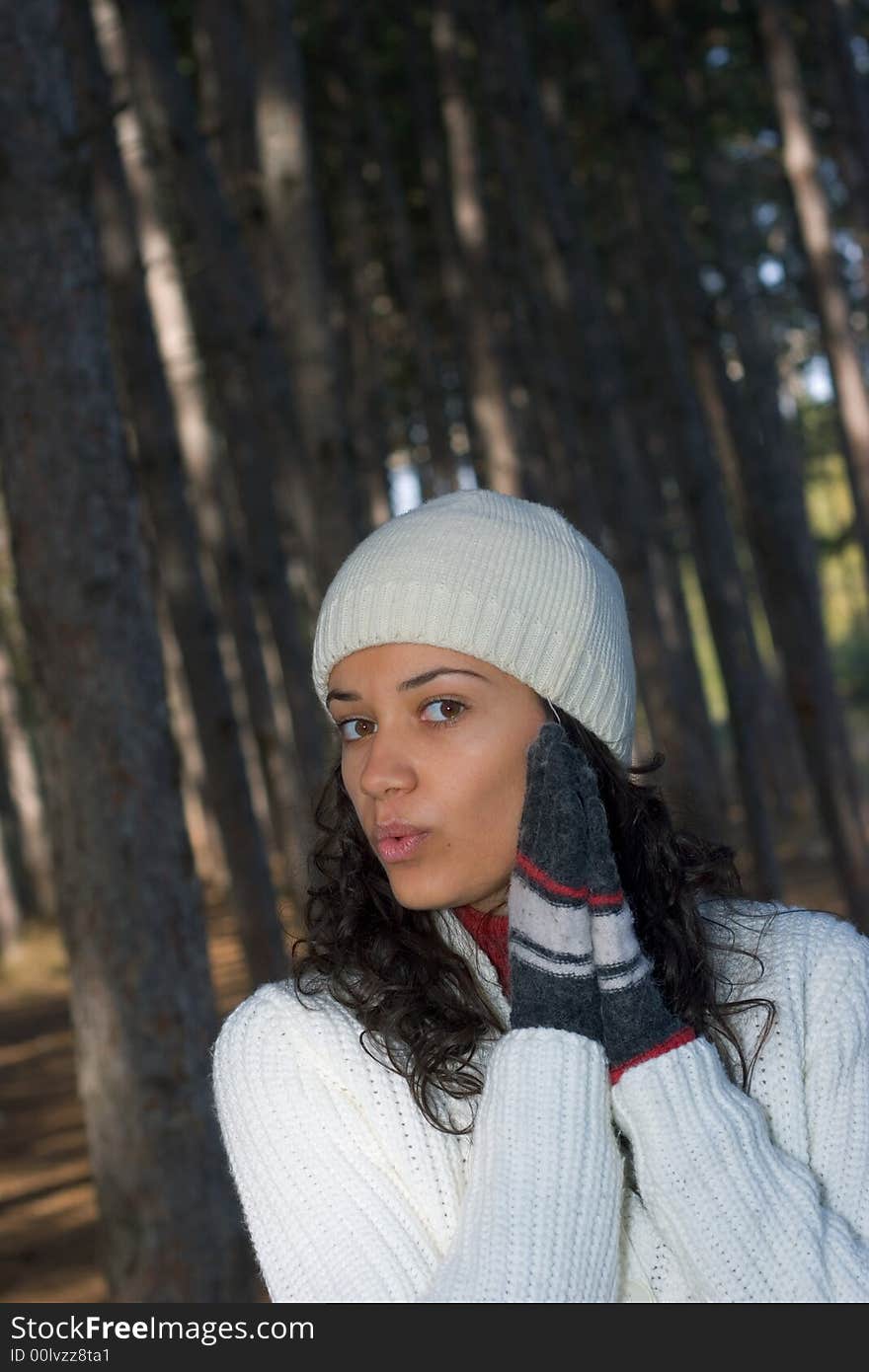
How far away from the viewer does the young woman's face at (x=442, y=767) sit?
7.38 ft

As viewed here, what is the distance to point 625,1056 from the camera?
6.90ft

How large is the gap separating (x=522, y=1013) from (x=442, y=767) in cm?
37

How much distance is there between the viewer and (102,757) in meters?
4.28

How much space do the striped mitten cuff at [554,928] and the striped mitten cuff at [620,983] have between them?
0.02 meters

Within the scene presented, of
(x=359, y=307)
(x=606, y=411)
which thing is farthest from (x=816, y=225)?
(x=359, y=307)

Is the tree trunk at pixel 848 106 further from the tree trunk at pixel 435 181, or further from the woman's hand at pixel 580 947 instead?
the woman's hand at pixel 580 947

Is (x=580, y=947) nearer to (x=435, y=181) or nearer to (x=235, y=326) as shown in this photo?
(x=235, y=326)

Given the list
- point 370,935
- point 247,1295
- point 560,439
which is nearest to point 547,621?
point 370,935

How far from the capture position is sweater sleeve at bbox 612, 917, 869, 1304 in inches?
78.5

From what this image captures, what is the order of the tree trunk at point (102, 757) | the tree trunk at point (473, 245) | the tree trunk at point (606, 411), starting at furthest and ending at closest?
the tree trunk at point (606, 411) → the tree trunk at point (473, 245) → the tree trunk at point (102, 757)

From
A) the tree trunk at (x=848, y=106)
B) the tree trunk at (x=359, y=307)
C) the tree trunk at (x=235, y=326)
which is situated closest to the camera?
the tree trunk at (x=235, y=326)

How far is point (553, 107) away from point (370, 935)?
48.9ft

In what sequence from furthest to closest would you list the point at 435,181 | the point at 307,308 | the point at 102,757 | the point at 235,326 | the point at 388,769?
the point at 435,181
the point at 235,326
the point at 307,308
the point at 102,757
the point at 388,769

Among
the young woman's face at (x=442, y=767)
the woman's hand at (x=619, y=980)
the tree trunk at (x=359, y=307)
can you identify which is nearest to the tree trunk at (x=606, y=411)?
the tree trunk at (x=359, y=307)
